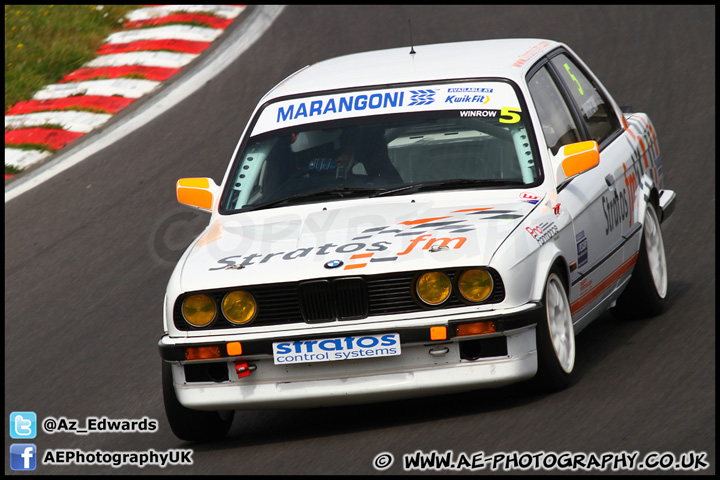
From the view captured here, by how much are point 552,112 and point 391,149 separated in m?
1.00

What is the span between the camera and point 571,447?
188 inches

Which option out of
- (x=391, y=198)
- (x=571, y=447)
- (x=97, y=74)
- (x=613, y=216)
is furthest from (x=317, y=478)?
(x=97, y=74)

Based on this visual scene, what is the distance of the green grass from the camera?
13.2 meters

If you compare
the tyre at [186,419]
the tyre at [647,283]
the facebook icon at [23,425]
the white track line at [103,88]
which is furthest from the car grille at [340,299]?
the white track line at [103,88]

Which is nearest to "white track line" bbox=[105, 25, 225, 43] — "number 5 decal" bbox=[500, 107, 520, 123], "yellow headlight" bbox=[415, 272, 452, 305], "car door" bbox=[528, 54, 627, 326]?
"car door" bbox=[528, 54, 627, 326]

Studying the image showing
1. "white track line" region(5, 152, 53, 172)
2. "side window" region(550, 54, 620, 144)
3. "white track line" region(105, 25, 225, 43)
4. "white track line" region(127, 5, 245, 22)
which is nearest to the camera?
"side window" region(550, 54, 620, 144)

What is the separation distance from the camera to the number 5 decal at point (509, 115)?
6.28 metres

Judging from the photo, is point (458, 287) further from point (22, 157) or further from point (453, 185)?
point (22, 157)

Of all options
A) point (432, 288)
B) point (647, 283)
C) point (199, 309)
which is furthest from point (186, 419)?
point (647, 283)

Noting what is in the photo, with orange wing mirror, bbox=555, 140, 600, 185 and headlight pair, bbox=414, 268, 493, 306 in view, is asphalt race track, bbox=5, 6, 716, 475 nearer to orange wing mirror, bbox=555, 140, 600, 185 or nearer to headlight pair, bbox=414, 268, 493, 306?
headlight pair, bbox=414, 268, 493, 306

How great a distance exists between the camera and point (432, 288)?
17.1 ft

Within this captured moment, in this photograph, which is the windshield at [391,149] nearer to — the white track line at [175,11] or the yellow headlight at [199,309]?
the yellow headlight at [199,309]

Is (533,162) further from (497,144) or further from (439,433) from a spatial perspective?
(439,433)

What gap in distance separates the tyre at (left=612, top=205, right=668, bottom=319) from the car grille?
2.05 metres
